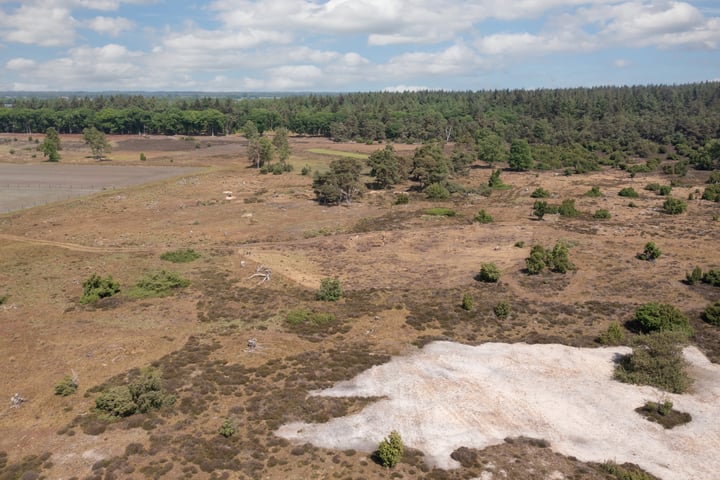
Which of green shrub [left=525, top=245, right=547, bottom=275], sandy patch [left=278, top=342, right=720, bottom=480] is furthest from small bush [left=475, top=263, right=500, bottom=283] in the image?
sandy patch [left=278, top=342, right=720, bottom=480]

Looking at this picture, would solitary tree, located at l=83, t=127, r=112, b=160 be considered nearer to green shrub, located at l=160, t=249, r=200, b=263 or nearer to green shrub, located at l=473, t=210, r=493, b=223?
green shrub, located at l=160, t=249, r=200, b=263

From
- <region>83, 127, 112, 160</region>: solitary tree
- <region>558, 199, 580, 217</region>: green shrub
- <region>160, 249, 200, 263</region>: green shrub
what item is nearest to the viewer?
<region>160, 249, 200, 263</region>: green shrub

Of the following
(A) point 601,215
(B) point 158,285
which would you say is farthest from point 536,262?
(B) point 158,285

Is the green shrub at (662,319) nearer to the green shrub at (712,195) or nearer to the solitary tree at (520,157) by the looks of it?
the green shrub at (712,195)

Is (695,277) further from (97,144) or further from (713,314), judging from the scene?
(97,144)

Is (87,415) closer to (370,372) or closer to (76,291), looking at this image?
(370,372)

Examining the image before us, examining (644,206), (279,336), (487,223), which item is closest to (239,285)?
(279,336)
